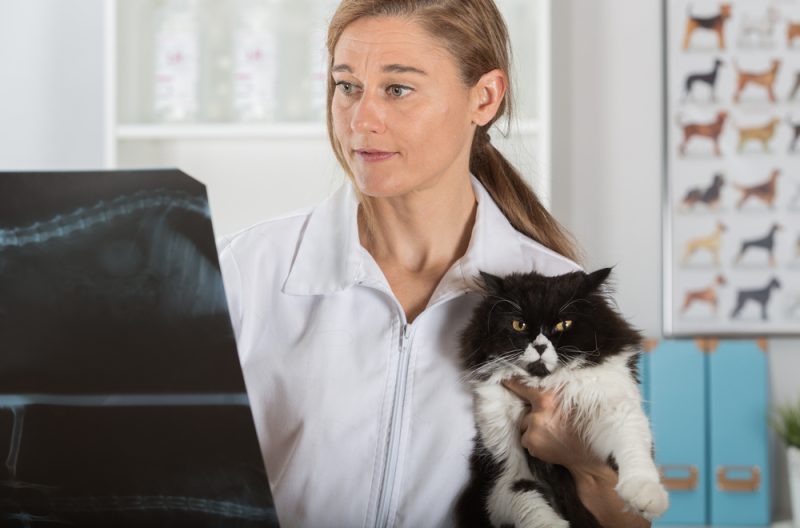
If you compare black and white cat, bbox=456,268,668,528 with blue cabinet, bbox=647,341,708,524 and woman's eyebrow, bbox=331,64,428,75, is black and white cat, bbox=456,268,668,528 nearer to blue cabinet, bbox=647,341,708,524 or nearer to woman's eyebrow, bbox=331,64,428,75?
woman's eyebrow, bbox=331,64,428,75

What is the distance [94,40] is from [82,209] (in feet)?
7.13

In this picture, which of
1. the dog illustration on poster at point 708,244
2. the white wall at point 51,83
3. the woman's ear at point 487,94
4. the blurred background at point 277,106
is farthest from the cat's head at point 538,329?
the white wall at point 51,83

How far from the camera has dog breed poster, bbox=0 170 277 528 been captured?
31.4 inches

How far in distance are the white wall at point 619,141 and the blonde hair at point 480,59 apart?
1.16 m

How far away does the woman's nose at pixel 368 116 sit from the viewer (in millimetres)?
1175

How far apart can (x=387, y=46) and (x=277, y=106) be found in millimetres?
1392

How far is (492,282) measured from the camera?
1.21 m

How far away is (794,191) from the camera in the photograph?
2.64 metres

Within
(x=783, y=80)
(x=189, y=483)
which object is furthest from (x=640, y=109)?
(x=189, y=483)

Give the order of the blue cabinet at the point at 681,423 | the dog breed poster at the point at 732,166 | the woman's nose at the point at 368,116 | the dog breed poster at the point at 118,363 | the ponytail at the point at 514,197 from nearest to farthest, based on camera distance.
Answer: the dog breed poster at the point at 118,363, the woman's nose at the point at 368,116, the ponytail at the point at 514,197, the blue cabinet at the point at 681,423, the dog breed poster at the point at 732,166

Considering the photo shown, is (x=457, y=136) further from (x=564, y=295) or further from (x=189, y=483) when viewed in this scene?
(x=189, y=483)

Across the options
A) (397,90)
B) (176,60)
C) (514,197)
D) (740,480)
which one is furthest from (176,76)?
(740,480)

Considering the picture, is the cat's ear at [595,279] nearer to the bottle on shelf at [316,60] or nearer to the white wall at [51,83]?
the bottle on shelf at [316,60]

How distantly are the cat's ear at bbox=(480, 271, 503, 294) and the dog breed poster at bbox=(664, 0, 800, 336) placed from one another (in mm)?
1544
